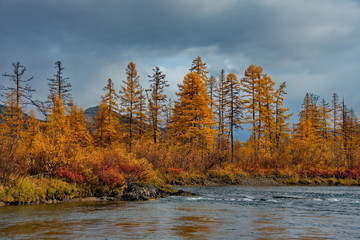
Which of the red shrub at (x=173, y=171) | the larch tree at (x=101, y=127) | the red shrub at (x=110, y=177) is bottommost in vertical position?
the red shrub at (x=173, y=171)

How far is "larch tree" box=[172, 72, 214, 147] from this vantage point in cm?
3538

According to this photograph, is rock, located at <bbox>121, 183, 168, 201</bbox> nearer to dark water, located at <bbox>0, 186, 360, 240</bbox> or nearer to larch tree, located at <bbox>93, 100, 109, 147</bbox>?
dark water, located at <bbox>0, 186, 360, 240</bbox>

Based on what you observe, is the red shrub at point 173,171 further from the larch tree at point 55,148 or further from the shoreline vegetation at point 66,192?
the larch tree at point 55,148

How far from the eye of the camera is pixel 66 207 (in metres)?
12.3

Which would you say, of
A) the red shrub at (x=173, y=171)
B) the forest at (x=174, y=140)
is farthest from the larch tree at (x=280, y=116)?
the red shrub at (x=173, y=171)

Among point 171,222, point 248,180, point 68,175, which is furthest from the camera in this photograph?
point 248,180

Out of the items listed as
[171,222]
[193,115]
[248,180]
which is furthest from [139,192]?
[193,115]

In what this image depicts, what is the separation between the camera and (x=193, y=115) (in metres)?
36.8

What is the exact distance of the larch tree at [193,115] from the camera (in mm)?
35375

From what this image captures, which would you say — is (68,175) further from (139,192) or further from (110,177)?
(139,192)

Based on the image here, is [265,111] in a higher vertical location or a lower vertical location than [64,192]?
higher

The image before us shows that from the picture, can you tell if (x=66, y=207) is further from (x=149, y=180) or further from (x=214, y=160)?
(x=214, y=160)

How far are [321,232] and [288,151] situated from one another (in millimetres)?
28909

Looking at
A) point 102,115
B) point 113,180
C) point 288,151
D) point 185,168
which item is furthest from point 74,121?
point 113,180
